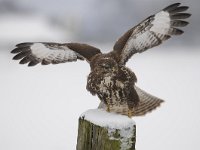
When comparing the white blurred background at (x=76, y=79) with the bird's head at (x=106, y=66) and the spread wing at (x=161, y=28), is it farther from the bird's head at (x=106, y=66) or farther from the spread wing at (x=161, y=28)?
the bird's head at (x=106, y=66)

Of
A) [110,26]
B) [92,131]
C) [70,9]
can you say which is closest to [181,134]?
[92,131]

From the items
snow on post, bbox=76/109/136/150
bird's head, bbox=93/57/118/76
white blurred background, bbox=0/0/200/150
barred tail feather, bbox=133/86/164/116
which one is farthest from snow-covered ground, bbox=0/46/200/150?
snow on post, bbox=76/109/136/150

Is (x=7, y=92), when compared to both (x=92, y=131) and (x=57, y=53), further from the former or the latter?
(x=92, y=131)

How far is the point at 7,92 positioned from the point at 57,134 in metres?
2.43

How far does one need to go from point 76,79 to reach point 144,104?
605cm

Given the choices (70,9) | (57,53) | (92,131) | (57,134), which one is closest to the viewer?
(92,131)

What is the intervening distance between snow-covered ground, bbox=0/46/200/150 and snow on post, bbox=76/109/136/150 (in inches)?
126

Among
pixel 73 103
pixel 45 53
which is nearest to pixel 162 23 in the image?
→ pixel 45 53

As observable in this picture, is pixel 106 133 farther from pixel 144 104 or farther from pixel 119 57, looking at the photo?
pixel 144 104

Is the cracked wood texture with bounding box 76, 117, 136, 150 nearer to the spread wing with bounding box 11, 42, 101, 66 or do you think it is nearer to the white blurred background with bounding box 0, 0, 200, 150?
the spread wing with bounding box 11, 42, 101, 66

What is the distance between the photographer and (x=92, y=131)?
3.33m

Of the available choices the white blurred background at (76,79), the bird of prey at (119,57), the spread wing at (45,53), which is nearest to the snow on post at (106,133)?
the bird of prey at (119,57)

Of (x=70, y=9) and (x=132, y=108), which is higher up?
(x=70, y=9)

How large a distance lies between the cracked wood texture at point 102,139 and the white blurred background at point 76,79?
3204 millimetres
